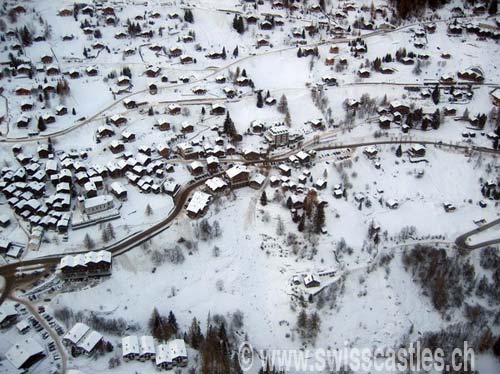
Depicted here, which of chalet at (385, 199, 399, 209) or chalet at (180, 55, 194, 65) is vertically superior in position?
chalet at (180, 55, 194, 65)

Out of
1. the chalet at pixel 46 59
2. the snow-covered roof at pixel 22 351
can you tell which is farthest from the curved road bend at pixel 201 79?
the snow-covered roof at pixel 22 351

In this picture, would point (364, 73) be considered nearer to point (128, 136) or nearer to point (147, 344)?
point (128, 136)

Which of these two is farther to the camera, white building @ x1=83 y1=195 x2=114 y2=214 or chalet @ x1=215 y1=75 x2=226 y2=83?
chalet @ x1=215 y1=75 x2=226 y2=83

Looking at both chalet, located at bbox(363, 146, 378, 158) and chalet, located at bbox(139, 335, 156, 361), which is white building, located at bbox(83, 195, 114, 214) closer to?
chalet, located at bbox(139, 335, 156, 361)

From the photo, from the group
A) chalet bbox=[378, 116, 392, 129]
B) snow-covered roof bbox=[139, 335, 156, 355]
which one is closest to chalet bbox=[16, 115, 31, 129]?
snow-covered roof bbox=[139, 335, 156, 355]

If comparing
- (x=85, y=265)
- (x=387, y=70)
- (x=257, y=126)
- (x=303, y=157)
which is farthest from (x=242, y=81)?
(x=85, y=265)

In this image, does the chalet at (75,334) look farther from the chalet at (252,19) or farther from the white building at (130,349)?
the chalet at (252,19)

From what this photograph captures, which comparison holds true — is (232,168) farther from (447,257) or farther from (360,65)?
(360,65)
